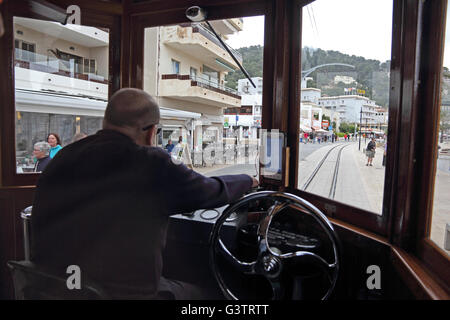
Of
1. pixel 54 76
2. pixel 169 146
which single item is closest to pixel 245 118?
pixel 169 146

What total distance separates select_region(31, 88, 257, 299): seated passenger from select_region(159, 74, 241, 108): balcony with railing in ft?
4.23

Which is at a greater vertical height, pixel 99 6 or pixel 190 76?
pixel 99 6

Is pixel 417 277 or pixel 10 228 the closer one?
pixel 417 277

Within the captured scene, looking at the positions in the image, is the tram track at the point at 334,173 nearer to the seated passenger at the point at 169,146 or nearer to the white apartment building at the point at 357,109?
the white apartment building at the point at 357,109

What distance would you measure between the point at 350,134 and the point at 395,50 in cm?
58

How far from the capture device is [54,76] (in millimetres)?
2250

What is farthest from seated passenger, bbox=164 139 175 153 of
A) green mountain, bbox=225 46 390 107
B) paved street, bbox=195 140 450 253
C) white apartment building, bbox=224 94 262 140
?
green mountain, bbox=225 46 390 107

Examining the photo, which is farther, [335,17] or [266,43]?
[266,43]

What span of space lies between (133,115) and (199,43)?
1.37 m

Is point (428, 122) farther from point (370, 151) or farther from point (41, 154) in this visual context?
point (41, 154)
